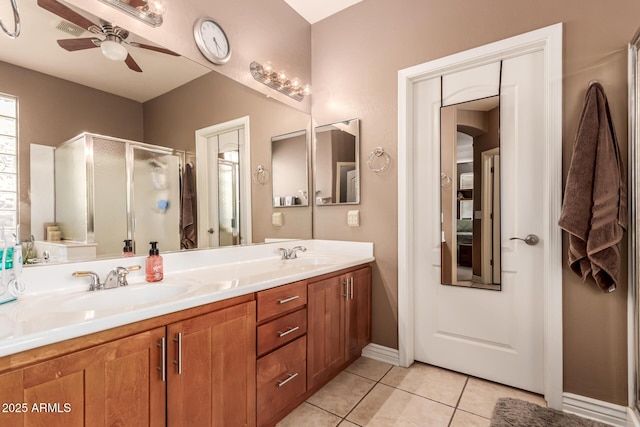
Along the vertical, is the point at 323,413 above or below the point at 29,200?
below

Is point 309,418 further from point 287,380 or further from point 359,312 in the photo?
point 359,312

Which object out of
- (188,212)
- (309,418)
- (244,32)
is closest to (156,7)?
(244,32)

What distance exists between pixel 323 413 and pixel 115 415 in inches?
43.2

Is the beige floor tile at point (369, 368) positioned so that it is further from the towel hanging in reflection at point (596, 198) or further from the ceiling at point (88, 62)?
the ceiling at point (88, 62)

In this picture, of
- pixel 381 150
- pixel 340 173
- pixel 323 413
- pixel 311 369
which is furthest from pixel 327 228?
pixel 323 413

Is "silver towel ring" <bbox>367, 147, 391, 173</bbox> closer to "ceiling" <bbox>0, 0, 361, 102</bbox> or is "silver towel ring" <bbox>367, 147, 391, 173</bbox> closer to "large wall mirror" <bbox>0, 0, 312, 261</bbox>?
"large wall mirror" <bbox>0, 0, 312, 261</bbox>

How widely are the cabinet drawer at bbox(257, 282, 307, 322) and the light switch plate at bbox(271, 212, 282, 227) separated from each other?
789mm

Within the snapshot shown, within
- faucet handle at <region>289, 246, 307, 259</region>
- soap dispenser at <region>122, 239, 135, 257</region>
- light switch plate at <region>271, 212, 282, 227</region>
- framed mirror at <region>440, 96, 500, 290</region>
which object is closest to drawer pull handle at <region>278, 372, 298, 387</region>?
faucet handle at <region>289, 246, 307, 259</region>

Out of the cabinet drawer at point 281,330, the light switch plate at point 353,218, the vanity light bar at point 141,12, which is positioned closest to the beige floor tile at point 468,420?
the cabinet drawer at point 281,330

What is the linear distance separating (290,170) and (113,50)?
133 centimetres

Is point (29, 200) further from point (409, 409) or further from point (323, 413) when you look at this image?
point (409, 409)

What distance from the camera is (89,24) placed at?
1.35 metres

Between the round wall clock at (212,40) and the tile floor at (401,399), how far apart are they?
2.10 metres

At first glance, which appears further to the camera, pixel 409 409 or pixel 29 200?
pixel 409 409
